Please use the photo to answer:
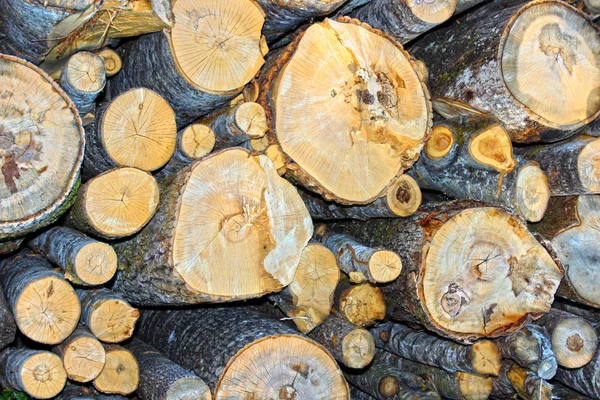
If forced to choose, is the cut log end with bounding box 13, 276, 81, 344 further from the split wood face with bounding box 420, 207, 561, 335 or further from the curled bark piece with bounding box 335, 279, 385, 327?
the split wood face with bounding box 420, 207, 561, 335

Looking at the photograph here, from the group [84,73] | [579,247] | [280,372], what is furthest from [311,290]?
[579,247]

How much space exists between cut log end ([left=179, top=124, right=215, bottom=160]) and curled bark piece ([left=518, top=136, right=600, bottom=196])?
228 centimetres

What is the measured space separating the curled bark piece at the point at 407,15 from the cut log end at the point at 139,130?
58.5 inches

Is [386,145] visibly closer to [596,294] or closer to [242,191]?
[242,191]

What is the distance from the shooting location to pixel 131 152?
3215mm

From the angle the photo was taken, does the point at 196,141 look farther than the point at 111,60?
No

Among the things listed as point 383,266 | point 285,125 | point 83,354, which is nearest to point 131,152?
point 285,125

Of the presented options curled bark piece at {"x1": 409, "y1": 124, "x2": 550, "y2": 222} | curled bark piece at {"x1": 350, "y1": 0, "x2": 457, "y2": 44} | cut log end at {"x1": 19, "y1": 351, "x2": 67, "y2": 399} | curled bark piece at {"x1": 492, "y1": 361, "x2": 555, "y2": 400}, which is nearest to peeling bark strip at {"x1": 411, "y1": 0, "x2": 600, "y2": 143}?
curled bark piece at {"x1": 409, "y1": 124, "x2": 550, "y2": 222}

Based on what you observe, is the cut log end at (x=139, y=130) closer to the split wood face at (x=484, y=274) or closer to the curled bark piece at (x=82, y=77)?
the curled bark piece at (x=82, y=77)

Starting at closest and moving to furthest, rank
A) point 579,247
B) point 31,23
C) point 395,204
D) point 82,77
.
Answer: point 31,23 < point 82,77 < point 395,204 < point 579,247

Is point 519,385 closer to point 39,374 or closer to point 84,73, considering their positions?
point 39,374

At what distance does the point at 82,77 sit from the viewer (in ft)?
9.66

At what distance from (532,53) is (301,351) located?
2.34 m

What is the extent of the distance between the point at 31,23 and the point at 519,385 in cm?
361
